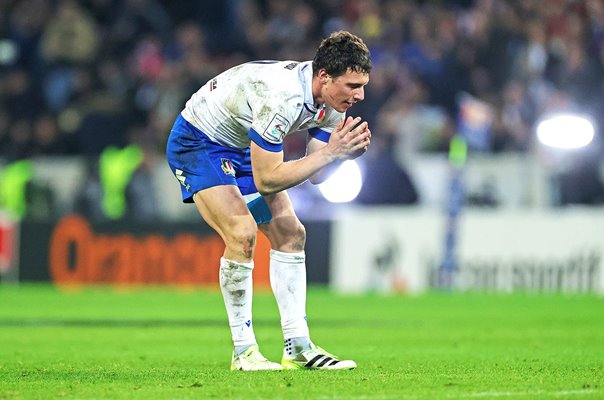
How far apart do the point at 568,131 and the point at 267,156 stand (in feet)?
39.5

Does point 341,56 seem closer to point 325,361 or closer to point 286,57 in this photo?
point 325,361

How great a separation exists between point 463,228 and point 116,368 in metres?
11.6

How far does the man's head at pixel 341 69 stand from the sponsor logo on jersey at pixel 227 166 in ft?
2.92

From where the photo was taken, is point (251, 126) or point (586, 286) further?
point (586, 286)

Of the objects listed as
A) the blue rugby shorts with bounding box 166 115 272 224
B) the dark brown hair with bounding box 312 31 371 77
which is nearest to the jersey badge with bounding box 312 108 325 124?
the dark brown hair with bounding box 312 31 371 77

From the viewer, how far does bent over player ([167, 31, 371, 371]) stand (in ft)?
26.0

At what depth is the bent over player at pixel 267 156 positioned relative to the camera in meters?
7.93

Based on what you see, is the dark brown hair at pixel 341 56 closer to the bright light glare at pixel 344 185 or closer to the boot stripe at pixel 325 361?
the boot stripe at pixel 325 361

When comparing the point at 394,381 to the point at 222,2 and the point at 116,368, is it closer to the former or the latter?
the point at 116,368

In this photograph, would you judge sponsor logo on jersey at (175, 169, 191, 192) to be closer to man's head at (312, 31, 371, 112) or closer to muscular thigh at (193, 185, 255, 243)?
muscular thigh at (193, 185, 255, 243)

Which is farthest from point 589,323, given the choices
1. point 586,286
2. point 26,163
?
point 26,163

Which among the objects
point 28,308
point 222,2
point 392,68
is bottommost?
point 28,308

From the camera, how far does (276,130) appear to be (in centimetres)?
788

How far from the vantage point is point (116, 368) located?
28.0ft
